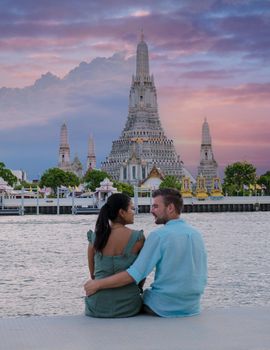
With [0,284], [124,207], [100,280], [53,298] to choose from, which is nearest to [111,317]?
[100,280]

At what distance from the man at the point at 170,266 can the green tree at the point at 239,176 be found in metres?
113

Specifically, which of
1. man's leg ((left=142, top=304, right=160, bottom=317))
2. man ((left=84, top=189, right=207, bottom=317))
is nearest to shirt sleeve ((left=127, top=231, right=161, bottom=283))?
man ((left=84, top=189, right=207, bottom=317))

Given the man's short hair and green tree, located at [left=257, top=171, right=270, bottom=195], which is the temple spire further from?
the man's short hair

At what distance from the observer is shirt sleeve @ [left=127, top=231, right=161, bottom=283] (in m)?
6.79

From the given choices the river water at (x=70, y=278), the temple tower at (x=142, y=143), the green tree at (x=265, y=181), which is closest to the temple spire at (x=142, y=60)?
the temple tower at (x=142, y=143)

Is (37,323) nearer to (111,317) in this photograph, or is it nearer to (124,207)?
(111,317)

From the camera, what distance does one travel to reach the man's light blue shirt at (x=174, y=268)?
6828mm

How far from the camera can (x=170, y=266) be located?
6930mm

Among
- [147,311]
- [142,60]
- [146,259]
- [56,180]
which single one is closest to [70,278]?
[147,311]

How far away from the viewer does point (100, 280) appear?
687cm

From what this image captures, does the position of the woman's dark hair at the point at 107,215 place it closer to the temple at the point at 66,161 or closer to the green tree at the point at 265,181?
the green tree at the point at 265,181

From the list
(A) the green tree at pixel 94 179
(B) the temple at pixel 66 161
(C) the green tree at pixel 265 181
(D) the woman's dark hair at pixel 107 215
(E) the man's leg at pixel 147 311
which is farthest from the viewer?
(B) the temple at pixel 66 161

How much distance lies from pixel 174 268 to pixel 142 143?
159m

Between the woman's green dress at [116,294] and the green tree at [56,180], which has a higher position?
the green tree at [56,180]
